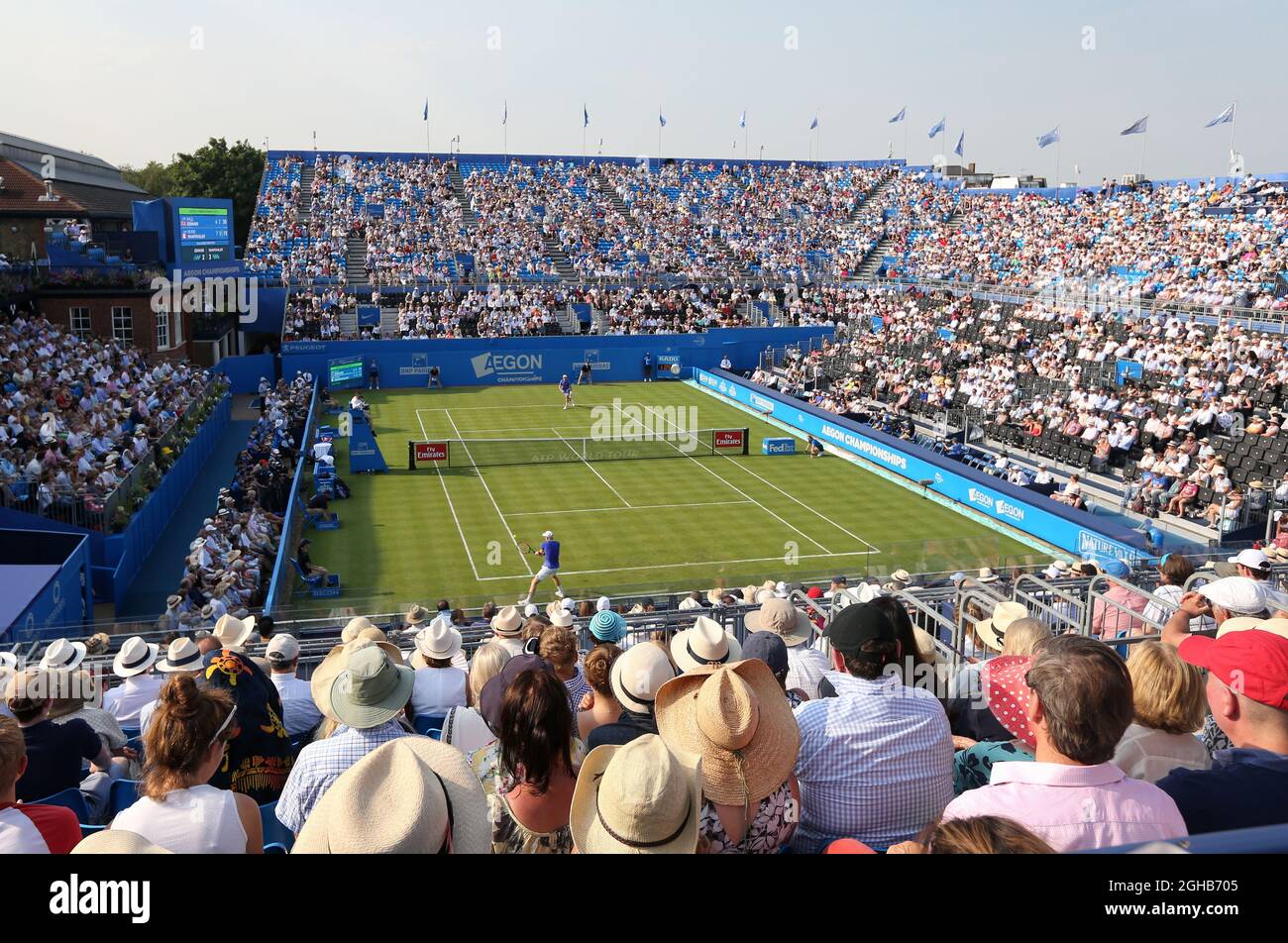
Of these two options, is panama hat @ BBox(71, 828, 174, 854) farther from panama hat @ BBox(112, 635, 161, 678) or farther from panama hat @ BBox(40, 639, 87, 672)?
panama hat @ BBox(40, 639, 87, 672)

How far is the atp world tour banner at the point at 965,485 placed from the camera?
22.1m

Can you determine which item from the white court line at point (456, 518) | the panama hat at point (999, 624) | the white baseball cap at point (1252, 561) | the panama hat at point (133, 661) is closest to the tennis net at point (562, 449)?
the white court line at point (456, 518)

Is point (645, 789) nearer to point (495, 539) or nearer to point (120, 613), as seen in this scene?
point (120, 613)

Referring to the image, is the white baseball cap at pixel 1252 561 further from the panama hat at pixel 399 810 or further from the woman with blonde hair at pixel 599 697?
the panama hat at pixel 399 810

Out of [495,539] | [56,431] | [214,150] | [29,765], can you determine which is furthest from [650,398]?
[214,150]

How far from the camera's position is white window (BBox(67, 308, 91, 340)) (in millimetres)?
35531

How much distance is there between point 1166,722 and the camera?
4461 millimetres

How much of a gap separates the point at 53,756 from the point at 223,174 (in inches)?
3236

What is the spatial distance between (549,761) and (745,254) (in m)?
59.3

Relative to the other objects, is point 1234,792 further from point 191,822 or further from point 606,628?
point 606,628

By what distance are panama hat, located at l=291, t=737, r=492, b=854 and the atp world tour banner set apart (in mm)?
18637

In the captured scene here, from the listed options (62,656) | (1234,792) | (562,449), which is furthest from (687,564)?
(1234,792)

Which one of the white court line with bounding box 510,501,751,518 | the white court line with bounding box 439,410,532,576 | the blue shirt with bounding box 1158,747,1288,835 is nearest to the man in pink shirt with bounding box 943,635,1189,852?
the blue shirt with bounding box 1158,747,1288,835
